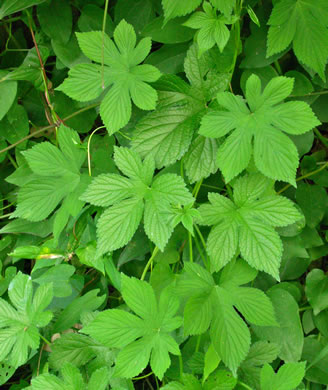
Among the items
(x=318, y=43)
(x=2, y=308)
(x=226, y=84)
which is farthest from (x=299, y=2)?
(x=2, y=308)

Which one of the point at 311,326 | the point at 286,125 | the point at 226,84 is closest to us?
the point at 286,125

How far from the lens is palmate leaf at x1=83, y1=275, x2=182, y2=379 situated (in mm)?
888

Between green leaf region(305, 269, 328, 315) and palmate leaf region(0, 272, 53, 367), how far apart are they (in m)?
0.73

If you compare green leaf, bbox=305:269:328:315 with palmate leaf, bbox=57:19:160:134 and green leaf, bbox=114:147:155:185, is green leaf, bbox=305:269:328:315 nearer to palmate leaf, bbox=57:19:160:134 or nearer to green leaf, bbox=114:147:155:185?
green leaf, bbox=114:147:155:185

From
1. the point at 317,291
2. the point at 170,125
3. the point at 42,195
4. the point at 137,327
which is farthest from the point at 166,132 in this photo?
the point at 317,291

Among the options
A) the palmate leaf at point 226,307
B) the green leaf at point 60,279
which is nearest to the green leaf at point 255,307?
the palmate leaf at point 226,307

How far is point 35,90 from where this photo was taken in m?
1.35

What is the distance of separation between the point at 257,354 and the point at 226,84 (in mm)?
655

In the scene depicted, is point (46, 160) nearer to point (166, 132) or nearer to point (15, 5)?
point (166, 132)

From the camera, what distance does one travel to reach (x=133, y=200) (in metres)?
0.93

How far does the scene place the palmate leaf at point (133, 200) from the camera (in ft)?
2.95

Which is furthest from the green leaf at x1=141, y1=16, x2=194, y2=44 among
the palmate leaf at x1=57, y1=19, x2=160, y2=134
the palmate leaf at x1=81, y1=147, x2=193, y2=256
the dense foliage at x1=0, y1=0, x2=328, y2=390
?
the palmate leaf at x1=81, y1=147, x2=193, y2=256

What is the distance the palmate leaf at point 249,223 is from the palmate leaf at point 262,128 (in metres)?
0.08

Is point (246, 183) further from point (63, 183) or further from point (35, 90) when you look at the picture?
point (35, 90)
